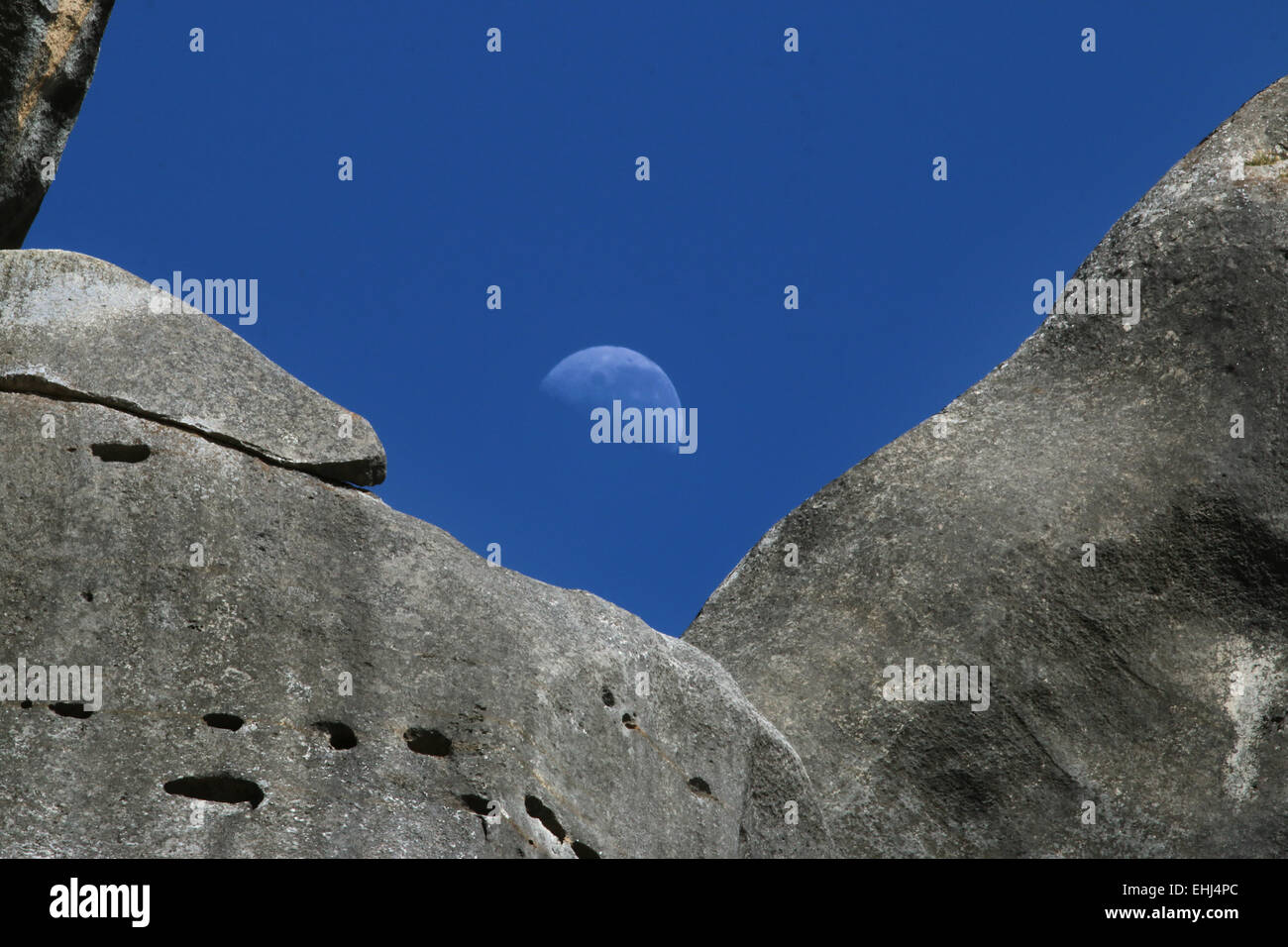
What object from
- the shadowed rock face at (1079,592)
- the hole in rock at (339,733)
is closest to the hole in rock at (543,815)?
the hole in rock at (339,733)

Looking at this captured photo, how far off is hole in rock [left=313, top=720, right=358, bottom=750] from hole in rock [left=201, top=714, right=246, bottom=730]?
34cm

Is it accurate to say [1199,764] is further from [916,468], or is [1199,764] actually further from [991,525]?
[916,468]

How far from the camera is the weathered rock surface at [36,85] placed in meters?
8.73

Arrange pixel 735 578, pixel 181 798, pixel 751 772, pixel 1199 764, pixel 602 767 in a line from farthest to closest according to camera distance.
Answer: pixel 735 578
pixel 1199 764
pixel 751 772
pixel 602 767
pixel 181 798

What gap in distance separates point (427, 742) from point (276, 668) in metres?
0.76

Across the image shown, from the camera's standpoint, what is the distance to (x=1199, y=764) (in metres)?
9.01

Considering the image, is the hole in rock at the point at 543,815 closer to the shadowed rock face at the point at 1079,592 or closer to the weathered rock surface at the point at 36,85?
the shadowed rock face at the point at 1079,592

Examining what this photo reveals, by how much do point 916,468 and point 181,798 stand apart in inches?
223

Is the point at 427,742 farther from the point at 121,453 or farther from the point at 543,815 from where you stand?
the point at 121,453

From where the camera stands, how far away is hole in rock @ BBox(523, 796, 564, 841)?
23.4 ft

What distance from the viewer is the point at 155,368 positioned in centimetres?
770

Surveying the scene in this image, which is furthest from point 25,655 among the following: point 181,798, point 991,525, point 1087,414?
point 1087,414
